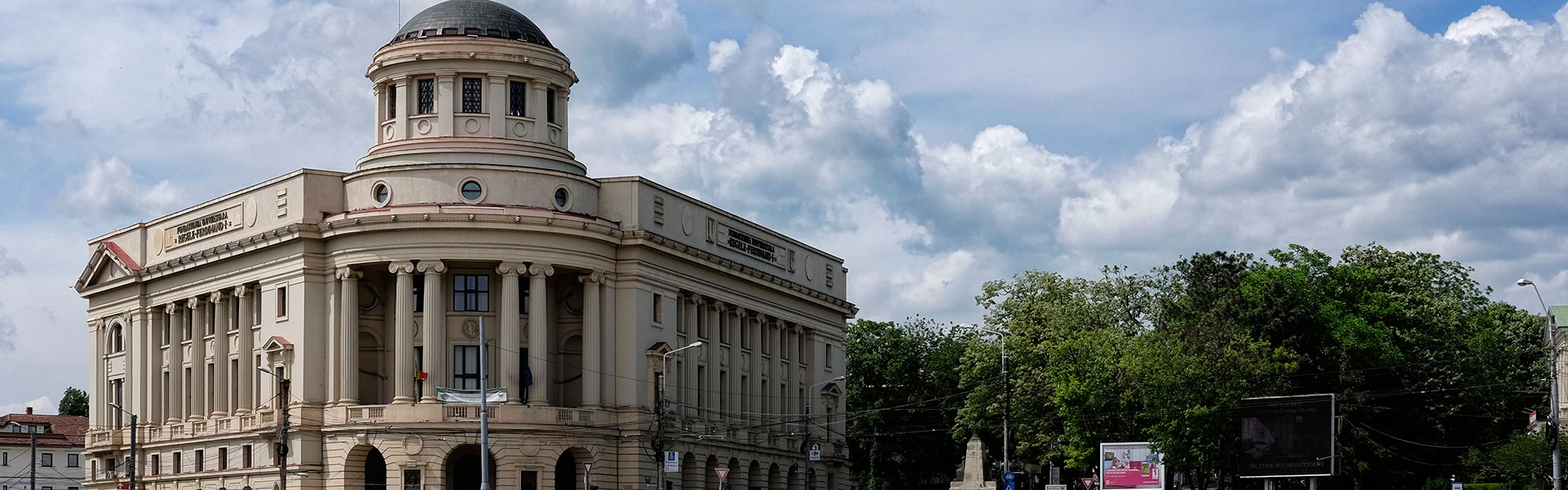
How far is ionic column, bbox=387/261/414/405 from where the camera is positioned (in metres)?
73.2

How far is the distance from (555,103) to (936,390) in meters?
41.4

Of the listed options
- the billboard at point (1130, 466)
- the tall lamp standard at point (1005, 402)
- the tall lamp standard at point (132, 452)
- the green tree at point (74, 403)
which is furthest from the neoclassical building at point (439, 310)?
the green tree at point (74, 403)

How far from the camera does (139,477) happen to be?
8481 centimetres

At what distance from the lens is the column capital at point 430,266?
240 ft

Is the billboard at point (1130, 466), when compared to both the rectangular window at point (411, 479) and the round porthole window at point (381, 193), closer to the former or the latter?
the rectangular window at point (411, 479)

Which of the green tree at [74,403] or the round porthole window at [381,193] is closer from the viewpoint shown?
the round porthole window at [381,193]

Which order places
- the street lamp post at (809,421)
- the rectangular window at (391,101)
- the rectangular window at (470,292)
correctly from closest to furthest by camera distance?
the rectangular window at (470,292) < the rectangular window at (391,101) < the street lamp post at (809,421)

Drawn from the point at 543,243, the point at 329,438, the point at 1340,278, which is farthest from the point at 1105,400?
the point at 329,438

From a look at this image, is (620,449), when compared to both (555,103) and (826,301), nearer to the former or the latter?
(555,103)

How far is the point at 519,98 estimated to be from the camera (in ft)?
267

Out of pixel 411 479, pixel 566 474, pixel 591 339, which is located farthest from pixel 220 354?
pixel 591 339

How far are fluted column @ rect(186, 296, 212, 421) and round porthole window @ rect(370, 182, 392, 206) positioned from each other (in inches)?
477

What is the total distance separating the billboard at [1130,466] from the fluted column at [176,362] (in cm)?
3952

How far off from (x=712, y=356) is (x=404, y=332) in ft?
57.7
